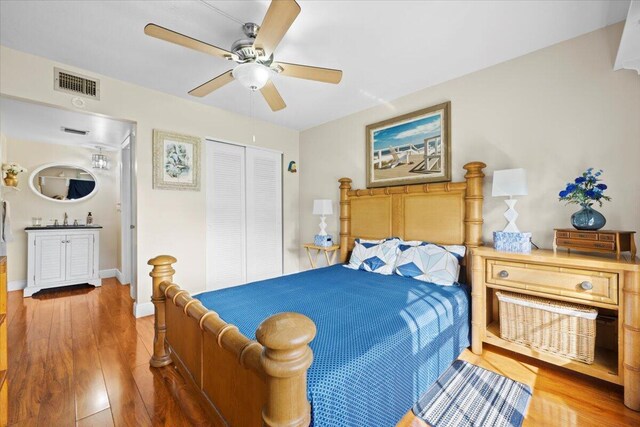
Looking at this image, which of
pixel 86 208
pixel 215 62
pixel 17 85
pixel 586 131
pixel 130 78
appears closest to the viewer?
pixel 586 131

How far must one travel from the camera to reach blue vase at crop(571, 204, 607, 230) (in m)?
1.79

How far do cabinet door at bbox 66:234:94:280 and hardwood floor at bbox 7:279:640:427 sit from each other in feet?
5.12

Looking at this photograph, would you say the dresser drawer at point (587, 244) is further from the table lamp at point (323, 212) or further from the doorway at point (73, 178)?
the doorway at point (73, 178)

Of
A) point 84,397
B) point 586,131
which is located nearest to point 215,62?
point 84,397

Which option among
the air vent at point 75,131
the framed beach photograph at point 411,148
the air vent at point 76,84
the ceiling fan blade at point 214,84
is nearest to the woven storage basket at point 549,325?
the framed beach photograph at point 411,148

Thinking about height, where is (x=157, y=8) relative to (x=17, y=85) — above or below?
above

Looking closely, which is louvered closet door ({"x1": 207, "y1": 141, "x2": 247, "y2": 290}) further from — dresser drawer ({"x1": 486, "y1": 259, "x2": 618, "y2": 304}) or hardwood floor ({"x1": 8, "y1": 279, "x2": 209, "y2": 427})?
dresser drawer ({"x1": 486, "y1": 259, "x2": 618, "y2": 304})

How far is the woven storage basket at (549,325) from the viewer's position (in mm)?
1713

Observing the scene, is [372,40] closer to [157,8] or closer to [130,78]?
[157,8]

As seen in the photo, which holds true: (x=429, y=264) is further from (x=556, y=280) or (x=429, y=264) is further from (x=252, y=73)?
(x=252, y=73)

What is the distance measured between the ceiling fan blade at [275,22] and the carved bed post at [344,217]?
80.3 inches

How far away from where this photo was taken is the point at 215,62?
7.93ft

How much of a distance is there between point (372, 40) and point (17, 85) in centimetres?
300

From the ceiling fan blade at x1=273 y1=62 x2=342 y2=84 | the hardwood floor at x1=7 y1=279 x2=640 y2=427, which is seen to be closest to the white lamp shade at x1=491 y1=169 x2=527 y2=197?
the hardwood floor at x1=7 y1=279 x2=640 y2=427
